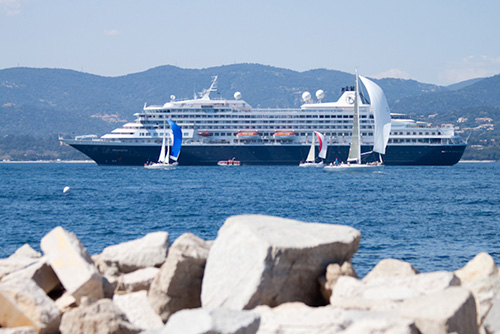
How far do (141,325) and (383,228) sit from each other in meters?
14.0

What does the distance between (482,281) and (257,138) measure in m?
75.2

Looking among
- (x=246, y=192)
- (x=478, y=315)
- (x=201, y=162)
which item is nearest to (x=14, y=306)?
Result: (x=478, y=315)

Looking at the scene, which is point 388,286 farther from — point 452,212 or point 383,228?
point 452,212

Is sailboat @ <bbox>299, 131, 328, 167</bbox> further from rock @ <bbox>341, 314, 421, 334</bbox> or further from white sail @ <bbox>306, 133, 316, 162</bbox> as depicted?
rock @ <bbox>341, 314, 421, 334</bbox>

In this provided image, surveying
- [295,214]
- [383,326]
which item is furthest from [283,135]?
[383,326]

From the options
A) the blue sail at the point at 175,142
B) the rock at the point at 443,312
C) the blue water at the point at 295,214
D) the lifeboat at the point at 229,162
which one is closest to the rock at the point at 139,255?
the rock at the point at 443,312

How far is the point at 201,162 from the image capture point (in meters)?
80.4

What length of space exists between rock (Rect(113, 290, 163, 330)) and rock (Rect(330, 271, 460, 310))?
152cm

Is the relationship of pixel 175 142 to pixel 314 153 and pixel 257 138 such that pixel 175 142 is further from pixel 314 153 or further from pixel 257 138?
pixel 314 153

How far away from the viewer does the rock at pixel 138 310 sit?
20.7 ft

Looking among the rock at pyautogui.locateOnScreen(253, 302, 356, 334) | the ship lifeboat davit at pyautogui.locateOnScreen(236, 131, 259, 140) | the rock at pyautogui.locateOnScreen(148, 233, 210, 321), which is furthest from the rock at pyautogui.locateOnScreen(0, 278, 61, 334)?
the ship lifeboat davit at pyautogui.locateOnScreen(236, 131, 259, 140)

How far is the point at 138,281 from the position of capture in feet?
22.9

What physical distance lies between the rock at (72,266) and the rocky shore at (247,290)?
0.03 ft

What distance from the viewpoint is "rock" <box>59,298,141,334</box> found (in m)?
5.60
